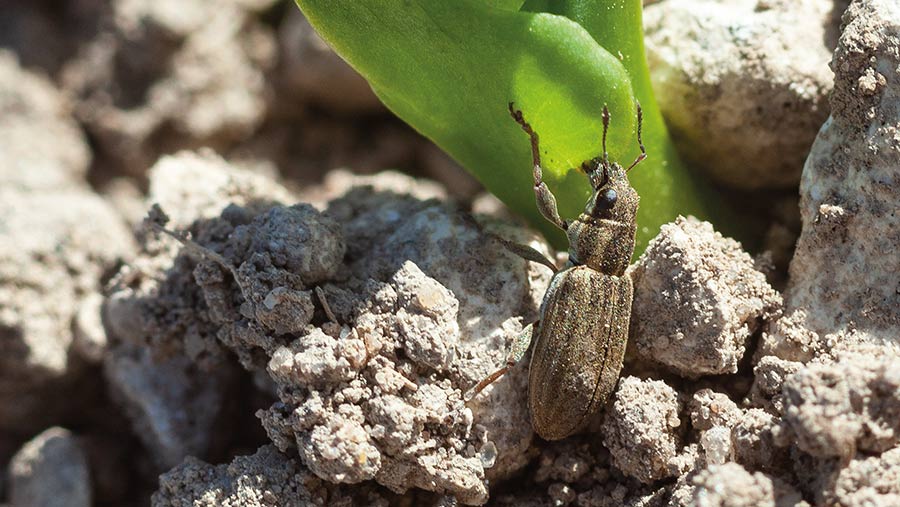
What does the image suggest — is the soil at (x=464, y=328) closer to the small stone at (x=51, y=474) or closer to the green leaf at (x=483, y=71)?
the small stone at (x=51, y=474)

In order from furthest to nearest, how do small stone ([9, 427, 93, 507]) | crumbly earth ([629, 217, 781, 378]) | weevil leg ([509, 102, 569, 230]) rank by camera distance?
1. small stone ([9, 427, 93, 507])
2. weevil leg ([509, 102, 569, 230])
3. crumbly earth ([629, 217, 781, 378])

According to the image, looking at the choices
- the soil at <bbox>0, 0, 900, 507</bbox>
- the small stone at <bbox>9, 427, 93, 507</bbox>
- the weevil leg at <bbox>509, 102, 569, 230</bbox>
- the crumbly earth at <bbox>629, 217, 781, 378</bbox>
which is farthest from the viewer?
the small stone at <bbox>9, 427, 93, 507</bbox>

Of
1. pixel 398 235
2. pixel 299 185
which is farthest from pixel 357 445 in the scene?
pixel 299 185

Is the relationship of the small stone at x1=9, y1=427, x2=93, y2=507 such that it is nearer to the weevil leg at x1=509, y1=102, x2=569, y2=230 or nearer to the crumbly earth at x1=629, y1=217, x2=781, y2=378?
the weevil leg at x1=509, y1=102, x2=569, y2=230

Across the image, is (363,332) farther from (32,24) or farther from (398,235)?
(32,24)

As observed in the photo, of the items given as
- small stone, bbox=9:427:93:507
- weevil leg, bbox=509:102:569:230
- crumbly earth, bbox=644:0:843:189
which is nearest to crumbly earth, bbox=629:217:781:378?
weevil leg, bbox=509:102:569:230

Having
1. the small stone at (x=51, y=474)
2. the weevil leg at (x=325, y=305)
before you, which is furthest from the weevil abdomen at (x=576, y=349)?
the small stone at (x=51, y=474)

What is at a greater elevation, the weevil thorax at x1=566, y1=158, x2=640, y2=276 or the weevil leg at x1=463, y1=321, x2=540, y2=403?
the weevil thorax at x1=566, y1=158, x2=640, y2=276
